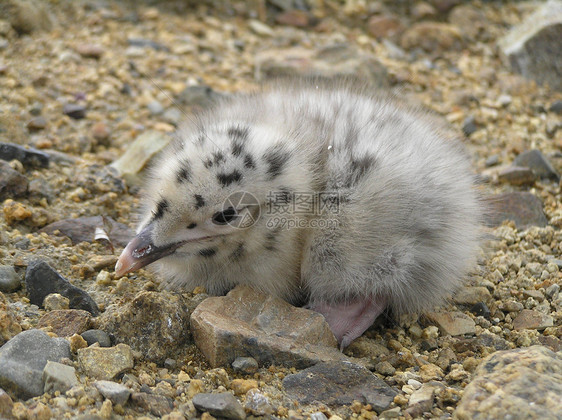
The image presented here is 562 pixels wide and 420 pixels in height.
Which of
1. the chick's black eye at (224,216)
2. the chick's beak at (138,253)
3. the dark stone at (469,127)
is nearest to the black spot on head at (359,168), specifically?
the chick's black eye at (224,216)

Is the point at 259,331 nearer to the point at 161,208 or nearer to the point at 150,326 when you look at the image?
the point at 150,326

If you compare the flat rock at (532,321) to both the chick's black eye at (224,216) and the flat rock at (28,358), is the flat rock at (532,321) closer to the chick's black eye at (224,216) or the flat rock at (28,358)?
the chick's black eye at (224,216)

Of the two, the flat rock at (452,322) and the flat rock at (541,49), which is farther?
the flat rock at (541,49)

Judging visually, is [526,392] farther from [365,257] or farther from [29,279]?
[29,279]

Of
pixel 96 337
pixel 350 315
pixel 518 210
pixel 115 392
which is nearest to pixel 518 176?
pixel 518 210

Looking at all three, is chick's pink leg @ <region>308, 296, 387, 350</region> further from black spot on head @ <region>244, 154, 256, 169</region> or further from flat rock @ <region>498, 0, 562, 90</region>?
flat rock @ <region>498, 0, 562, 90</region>

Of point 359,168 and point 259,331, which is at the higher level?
point 359,168
